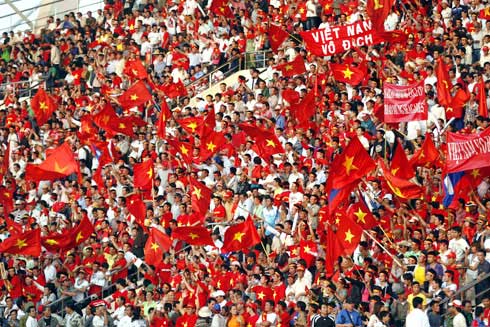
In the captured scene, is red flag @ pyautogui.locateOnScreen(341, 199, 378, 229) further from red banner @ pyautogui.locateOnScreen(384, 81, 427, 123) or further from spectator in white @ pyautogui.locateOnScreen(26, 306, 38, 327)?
spectator in white @ pyautogui.locateOnScreen(26, 306, 38, 327)

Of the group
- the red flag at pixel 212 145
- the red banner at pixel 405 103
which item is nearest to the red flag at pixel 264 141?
the red flag at pixel 212 145

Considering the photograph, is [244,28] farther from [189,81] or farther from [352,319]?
[352,319]

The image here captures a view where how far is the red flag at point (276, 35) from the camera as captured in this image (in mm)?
30953

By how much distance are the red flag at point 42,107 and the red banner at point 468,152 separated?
12.0 m

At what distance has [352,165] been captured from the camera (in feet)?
80.0

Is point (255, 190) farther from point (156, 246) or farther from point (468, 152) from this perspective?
point (468, 152)

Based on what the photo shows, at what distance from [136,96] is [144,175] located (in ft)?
11.7

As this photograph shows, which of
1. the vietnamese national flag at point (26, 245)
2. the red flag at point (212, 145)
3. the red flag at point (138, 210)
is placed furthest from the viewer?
the red flag at point (212, 145)

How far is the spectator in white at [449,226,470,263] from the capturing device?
22.4 meters

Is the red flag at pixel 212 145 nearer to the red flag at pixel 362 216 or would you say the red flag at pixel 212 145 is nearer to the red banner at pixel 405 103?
the red banner at pixel 405 103

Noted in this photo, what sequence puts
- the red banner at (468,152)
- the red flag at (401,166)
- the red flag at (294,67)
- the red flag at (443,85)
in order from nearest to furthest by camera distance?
the red banner at (468,152)
the red flag at (401,166)
the red flag at (443,85)
the red flag at (294,67)

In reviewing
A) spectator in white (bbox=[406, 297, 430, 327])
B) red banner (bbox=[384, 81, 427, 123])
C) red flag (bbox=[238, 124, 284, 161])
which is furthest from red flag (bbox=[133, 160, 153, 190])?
spectator in white (bbox=[406, 297, 430, 327])

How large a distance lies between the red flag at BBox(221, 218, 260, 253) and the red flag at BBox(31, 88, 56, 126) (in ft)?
30.1

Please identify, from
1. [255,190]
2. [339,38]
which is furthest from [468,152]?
[339,38]
